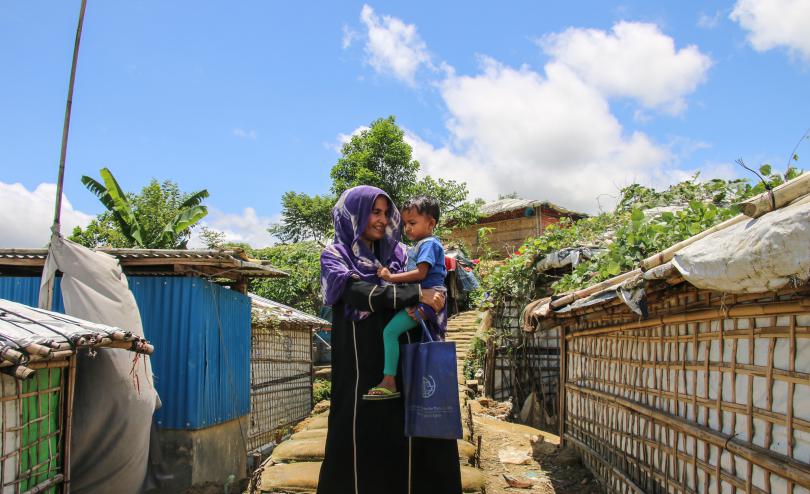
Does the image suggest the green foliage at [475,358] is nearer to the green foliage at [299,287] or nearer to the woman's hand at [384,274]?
the green foliage at [299,287]

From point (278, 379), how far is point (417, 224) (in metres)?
8.96

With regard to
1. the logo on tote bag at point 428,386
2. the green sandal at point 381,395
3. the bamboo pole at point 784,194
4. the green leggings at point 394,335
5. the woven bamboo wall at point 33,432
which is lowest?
the woven bamboo wall at point 33,432

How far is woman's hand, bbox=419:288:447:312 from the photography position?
2.98 m

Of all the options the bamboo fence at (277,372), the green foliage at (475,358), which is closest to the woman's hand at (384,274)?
the bamboo fence at (277,372)

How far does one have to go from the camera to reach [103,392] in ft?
18.9

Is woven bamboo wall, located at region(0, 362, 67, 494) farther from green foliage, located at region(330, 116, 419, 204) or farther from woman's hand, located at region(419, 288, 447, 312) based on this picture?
green foliage, located at region(330, 116, 419, 204)

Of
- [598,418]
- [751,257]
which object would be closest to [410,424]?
[751,257]

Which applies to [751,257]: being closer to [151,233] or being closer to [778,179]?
[778,179]

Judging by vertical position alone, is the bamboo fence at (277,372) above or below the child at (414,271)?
below

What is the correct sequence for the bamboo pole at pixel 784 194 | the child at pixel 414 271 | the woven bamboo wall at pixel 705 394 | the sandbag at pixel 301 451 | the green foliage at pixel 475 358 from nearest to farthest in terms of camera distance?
the bamboo pole at pixel 784 194
the woven bamboo wall at pixel 705 394
the child at pixel 414 271
the sandbag at pixel 301 451
the green foliage at pixel 475 358

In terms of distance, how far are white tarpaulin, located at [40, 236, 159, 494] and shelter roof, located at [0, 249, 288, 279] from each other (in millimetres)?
623

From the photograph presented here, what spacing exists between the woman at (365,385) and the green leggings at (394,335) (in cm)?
8

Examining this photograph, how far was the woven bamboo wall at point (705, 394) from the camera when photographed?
2.81 meters

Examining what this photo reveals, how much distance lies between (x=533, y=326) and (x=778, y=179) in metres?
3.07
